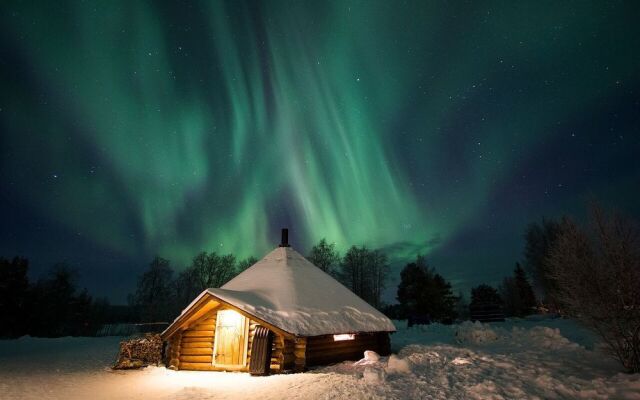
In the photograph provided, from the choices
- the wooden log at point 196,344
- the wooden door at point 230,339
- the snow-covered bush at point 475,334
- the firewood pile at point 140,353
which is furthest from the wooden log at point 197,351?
A: the snow-covered bush at point 475,334

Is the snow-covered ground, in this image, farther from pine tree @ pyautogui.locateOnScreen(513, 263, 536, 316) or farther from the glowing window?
pine tree @ pyautogui.locateOnScreen(513, 263, 536, 316)

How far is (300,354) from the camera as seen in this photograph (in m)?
12.9

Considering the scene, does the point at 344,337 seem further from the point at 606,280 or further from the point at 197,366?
the point at 606,280

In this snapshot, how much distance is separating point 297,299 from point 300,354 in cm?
282

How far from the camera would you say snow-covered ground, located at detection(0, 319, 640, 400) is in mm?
8227

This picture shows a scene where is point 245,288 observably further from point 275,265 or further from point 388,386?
point 388,386

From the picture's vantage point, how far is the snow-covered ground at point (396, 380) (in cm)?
823

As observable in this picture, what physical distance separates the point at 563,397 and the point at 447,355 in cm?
593

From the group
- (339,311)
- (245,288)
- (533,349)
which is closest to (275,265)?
(245,288)

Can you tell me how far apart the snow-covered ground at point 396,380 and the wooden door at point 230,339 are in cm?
79

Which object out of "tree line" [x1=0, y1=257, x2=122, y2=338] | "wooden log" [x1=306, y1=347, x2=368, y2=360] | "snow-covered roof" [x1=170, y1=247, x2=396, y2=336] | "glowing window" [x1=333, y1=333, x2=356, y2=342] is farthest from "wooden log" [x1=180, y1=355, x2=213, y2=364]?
"tree line" [x1=0, y1=257, x2=122, y2=338]

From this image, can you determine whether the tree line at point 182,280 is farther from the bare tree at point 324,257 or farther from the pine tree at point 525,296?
the pine tree at point 525,296

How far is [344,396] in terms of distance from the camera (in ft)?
27.1

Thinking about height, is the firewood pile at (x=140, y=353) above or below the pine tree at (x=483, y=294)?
below
